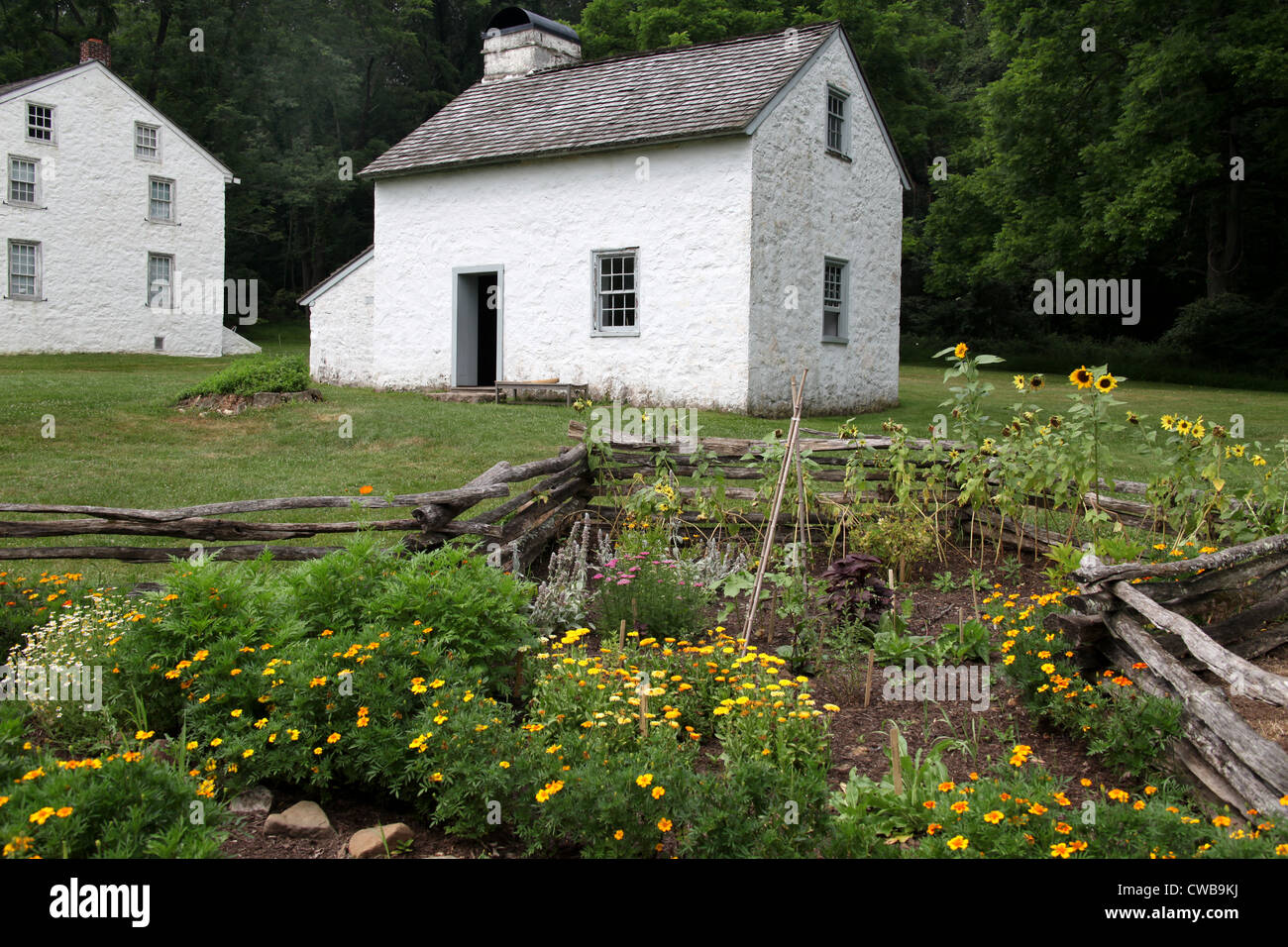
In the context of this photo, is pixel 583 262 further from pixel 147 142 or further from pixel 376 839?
pixel 147 142

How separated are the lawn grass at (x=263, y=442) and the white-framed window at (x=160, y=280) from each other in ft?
39.2

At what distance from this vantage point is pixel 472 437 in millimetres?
12500

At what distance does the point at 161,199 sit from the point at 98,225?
226 cm

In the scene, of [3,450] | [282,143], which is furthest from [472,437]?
[282,143]

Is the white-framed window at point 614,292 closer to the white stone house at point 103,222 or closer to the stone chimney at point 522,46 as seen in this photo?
the stone chimney at point 522,46

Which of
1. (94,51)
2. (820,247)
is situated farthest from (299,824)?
(94,51)

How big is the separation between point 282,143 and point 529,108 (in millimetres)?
27911

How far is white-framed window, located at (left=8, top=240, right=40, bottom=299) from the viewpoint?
27.0 meters

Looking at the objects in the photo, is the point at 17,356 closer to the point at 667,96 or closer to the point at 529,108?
the point at 529,108

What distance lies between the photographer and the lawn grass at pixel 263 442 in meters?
9.53

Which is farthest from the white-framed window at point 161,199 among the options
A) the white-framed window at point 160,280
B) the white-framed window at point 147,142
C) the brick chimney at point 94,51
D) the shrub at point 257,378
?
the shrub at point 257,378

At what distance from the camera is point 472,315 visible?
1908 centimetres

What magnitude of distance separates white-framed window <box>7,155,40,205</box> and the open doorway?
15.5m

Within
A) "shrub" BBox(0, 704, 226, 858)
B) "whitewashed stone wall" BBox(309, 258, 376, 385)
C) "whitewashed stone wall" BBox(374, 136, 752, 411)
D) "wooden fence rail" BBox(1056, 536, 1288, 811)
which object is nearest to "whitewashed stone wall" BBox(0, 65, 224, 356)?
"whitewashed stone wall" BBox(309, 258, 376, 385)
